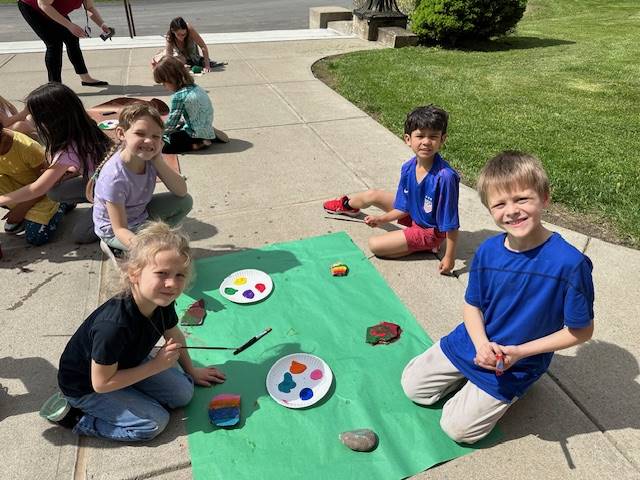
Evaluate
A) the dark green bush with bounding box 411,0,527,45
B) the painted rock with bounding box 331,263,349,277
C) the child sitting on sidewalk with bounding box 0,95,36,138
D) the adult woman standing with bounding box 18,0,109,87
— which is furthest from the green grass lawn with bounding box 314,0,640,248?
the child sitting on sidewalk with bounding box 0,95,36,138

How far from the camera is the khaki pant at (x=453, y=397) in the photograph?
7.03ft

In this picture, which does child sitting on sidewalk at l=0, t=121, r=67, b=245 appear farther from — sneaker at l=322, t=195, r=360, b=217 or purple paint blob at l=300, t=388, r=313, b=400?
purple paint blob at l=300, t=388, r=313, b=400

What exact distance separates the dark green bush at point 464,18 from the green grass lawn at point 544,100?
1.08ft

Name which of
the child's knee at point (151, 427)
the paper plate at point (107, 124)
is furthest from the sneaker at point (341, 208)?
the paper plate at point (107, 124)

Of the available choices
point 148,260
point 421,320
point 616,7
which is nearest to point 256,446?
point 148,260

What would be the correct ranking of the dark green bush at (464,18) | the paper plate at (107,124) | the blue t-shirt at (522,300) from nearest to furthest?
1. the blue t-shirt at (522,300)
2. the paper plate at (107,124)
3. the dark green bush at (464,18)

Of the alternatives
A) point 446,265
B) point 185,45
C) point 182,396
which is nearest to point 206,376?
point 182,396

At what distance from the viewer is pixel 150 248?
192cm

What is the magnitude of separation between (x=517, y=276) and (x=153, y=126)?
86.2 inches

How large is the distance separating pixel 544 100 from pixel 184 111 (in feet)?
15.3

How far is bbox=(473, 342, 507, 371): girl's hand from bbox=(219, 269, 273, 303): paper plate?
1470 millimetres

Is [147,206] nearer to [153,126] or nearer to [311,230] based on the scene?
[153,126]

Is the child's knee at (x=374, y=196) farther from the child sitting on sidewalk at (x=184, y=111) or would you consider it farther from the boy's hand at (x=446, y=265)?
the child sitting on sidewalk at (x=184, y=111)

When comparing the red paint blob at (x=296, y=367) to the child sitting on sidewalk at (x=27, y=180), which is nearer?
the red paint blob at (x=296, y=367)
